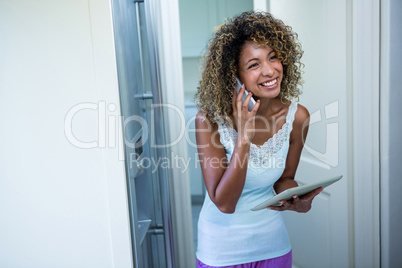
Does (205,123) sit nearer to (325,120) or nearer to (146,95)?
(146,95)

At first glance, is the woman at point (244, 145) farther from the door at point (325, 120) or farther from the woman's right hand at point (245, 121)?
the door at point (325, 120)

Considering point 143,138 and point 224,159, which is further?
point 143,138

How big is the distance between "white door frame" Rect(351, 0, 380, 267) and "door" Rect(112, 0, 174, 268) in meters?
0.87

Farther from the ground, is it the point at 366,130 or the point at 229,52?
the point at 229,52

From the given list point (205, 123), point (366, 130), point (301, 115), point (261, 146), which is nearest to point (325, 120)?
point (366, 130)

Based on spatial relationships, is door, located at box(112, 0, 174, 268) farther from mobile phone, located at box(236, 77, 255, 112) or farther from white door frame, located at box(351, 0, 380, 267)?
white door frame, located at box(351, 0, 380, 267)

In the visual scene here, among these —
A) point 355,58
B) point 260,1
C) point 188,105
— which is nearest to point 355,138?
point 355,58

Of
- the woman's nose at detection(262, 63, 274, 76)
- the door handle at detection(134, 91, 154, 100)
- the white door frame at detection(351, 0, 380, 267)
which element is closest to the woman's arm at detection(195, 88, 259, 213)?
the woman's nose at detection(262, 63, 274, 76)

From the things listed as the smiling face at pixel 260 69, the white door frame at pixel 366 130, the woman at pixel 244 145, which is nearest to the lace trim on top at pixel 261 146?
the woman at pixel 244 145

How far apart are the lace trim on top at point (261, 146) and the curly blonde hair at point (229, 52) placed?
1.6 inches

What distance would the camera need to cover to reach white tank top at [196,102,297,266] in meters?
1.21

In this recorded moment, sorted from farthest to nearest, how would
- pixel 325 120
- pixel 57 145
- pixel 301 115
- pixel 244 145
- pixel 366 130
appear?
pixel 325 120 < pixel 366 130 < pixel 301 115 < pixel 244 145 < pixel 57 145

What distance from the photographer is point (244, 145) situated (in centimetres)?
117

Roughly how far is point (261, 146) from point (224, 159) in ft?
0.43
